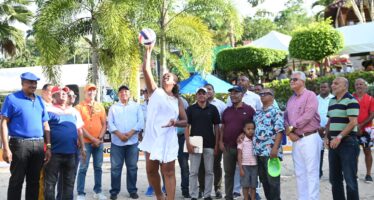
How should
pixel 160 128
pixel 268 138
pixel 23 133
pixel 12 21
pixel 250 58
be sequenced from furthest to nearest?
pixel 12 21 < pixel 250 58 < pixel 268 138 < pixel 23 133 < pixel 160 128

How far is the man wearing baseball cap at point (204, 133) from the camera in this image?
Result: 315 inches

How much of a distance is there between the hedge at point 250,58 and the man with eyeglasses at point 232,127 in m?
16.8

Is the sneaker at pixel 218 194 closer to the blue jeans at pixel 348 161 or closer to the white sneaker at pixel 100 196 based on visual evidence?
the white sneaker at pixel 100 196

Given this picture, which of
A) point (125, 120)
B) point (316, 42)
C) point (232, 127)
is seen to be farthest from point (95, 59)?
point (232, 127)

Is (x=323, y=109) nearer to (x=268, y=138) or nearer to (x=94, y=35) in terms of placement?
(x=268, y=138)

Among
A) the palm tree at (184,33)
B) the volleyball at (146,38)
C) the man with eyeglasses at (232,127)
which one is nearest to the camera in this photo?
the volleyball at (146,38)

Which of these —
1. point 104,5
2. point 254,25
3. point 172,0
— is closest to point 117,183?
point 104,5

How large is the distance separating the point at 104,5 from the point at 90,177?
742 cm

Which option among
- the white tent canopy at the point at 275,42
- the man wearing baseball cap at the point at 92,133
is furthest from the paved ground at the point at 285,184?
the white tent canopy at the point at 275,42

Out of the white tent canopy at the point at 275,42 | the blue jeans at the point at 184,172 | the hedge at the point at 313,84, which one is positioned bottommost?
the blue jeans at the point at 184,172

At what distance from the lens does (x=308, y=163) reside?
6758 mm

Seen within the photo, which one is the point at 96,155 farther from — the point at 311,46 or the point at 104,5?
the point at 311,46

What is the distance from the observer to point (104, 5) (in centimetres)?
1642

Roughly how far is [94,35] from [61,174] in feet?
35.4
